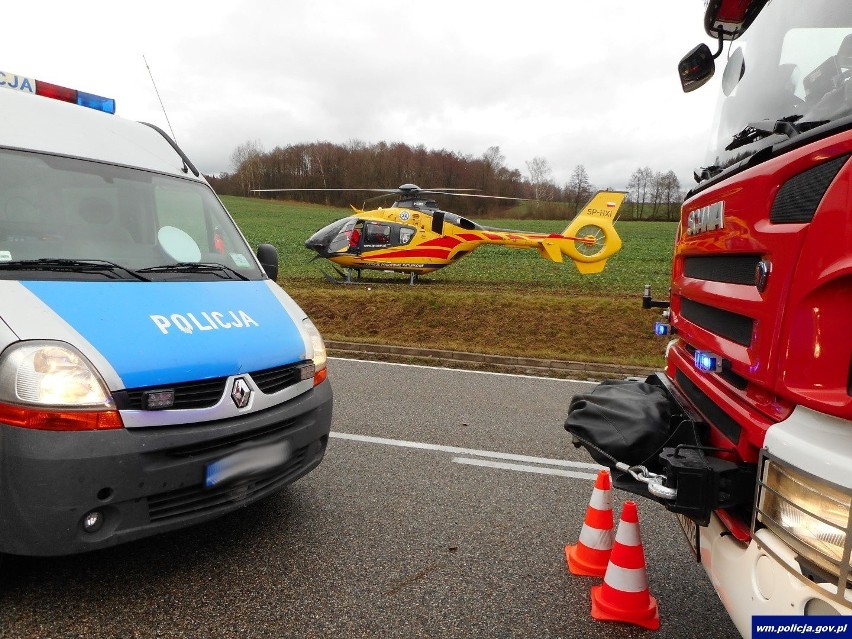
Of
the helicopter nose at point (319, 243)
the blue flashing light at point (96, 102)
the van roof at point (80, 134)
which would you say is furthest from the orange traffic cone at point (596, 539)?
the helicopter nose at point (319, 243)

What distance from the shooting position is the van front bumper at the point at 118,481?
2.36 m

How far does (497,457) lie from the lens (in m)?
5.02

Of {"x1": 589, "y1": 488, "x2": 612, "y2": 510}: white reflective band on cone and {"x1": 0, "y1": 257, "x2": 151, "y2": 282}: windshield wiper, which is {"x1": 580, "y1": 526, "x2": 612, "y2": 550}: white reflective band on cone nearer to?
{"x1": 589, "y1": 488, "x2": 612, "y2": 510}: white reflective band on cone

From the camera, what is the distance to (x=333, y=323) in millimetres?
13375

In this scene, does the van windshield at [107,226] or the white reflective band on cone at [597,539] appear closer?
the van windshield at [107,226]

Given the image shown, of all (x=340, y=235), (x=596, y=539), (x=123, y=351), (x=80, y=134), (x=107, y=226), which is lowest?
(x=596, y=539)

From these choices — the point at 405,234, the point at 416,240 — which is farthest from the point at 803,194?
the point at 405,234

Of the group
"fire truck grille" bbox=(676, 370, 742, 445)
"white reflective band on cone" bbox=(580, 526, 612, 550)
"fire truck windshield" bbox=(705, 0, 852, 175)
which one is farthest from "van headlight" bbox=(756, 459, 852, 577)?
"white reflective band on cone" bbox=(580, 526, 612, 550)

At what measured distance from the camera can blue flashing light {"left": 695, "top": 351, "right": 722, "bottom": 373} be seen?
2271 mm

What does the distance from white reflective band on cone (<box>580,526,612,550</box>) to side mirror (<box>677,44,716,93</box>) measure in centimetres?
264

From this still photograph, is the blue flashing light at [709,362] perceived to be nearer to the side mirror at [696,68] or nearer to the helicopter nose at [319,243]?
the side mirror at [696,68]

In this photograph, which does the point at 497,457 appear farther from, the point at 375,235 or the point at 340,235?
the point at 340,235

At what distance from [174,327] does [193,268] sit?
0.84m

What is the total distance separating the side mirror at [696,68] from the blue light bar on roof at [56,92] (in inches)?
158
